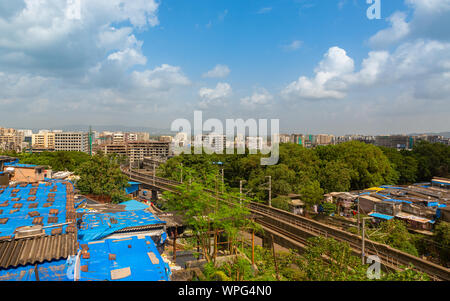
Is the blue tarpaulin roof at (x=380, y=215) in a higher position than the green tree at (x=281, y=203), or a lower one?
lower

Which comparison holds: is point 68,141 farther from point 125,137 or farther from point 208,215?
point 208,215

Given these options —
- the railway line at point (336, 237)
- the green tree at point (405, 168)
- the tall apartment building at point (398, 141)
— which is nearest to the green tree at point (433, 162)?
the green tree at point (405, 168)

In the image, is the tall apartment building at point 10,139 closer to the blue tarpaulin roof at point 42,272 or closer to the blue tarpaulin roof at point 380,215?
the blue tarpaulin roof at point 380,215

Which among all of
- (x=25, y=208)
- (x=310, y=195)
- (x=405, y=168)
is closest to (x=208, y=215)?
(x=25, y=208)

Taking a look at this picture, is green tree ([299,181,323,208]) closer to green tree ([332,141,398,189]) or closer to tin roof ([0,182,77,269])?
green tree ([332,141,398,189])

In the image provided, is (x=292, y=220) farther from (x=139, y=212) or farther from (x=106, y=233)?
(x=106, y=233)
